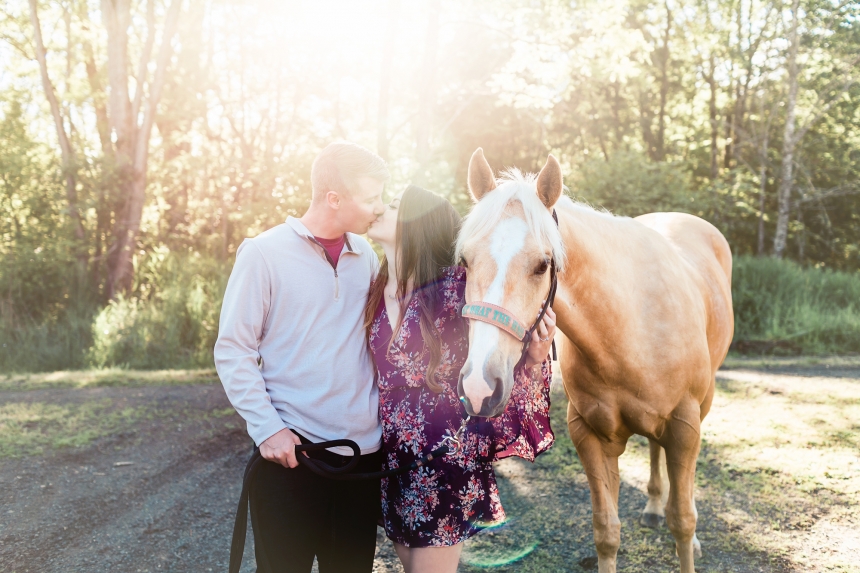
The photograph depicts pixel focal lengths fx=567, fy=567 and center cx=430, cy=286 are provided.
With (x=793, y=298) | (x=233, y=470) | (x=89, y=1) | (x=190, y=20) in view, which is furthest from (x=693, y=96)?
(x=233, y=470)

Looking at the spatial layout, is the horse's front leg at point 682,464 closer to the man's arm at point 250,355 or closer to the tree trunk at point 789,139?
the man's arm at point 250,355

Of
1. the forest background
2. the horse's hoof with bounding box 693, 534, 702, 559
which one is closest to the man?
the horse's hoof with bounding box 693, 534, 702, 559

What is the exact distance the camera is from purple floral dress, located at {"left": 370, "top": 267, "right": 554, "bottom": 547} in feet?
5.98

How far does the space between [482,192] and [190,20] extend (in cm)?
1188

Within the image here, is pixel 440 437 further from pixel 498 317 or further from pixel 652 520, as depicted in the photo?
pixel 652 520

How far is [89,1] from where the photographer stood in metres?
11.5

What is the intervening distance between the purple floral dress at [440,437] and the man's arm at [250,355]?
36cm

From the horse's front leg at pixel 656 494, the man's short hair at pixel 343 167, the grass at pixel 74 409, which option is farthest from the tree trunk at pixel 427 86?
the man's short hair at pixel 343 167

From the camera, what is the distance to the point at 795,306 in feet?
31.5

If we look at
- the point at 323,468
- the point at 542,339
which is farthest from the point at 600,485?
the point at 323,468

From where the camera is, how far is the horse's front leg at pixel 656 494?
345 centimetres

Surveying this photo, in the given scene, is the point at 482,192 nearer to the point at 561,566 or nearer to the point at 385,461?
the point at 385,461

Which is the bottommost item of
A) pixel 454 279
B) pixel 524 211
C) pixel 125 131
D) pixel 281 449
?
pixel 281 449

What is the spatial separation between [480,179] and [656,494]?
2513mm
